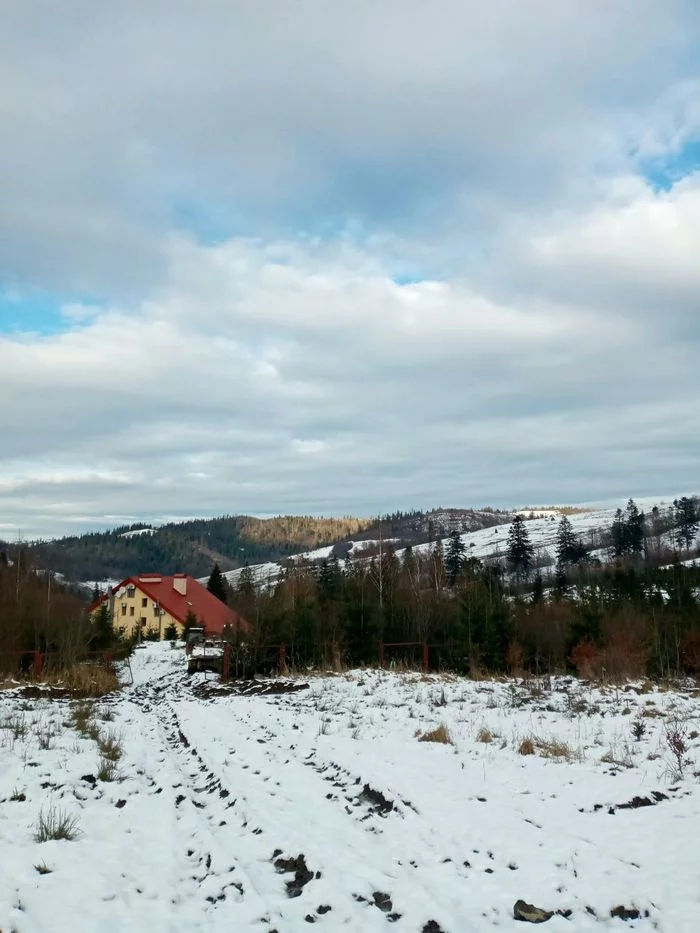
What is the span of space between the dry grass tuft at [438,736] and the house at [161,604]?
50868mm

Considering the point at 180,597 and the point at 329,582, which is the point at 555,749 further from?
the point at 180,597

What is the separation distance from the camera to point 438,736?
1102 cm

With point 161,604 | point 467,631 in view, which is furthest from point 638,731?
point 161,604

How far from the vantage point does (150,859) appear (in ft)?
19.4

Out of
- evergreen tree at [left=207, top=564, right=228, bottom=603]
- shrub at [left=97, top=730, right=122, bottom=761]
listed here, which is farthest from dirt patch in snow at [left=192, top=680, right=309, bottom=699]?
evergreen tree at [left=207, top=564, right=228, bottom=603]

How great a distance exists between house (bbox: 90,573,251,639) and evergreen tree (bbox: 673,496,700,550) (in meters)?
104

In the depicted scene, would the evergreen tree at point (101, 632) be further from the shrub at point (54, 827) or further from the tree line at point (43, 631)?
the shrub at point (54, 827)

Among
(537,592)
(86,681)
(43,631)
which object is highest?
(43,631)

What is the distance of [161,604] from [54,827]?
60688mm

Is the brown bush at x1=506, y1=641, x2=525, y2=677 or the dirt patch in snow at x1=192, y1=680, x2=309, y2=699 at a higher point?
the dirt patch in snow at x1=192, y1=680, x2=309, y2=699

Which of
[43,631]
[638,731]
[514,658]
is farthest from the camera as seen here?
[514,658]

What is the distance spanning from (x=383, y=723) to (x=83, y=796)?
21.1 ft

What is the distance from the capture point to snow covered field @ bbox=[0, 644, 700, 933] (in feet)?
15.9

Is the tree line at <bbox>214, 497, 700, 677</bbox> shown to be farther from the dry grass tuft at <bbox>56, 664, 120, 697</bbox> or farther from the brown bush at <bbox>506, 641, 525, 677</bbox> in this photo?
the dry grass tuft at <bbox>56, 664, 120, 697</bbox>
